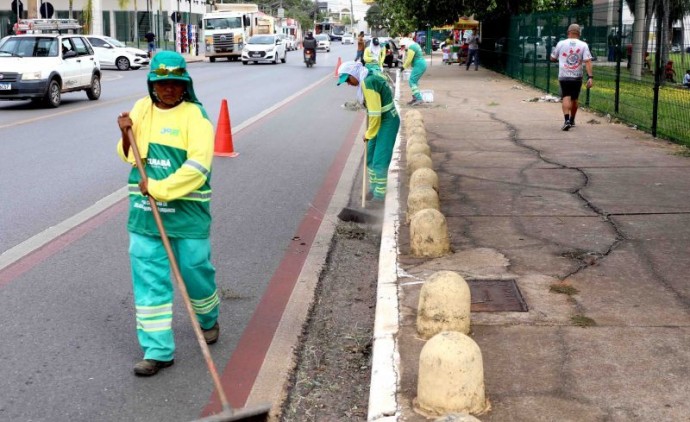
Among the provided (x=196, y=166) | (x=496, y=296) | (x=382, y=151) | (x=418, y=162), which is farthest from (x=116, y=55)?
(x=196, y=166)

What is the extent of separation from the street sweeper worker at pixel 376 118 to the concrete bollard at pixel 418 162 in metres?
0.45

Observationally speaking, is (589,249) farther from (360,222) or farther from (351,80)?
(351,80)

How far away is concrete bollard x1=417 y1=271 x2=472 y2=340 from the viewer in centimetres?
501

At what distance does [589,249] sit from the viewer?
7082 mm

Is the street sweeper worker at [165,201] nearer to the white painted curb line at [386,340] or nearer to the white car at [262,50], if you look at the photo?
the white painted curb line at [386,340]

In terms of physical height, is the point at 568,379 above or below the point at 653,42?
below

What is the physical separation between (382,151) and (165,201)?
4.85m

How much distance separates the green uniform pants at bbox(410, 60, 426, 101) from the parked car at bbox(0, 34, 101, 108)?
7801mm

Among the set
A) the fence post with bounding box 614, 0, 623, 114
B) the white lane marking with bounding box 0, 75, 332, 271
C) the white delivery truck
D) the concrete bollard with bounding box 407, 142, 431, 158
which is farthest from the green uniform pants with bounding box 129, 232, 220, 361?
the white delivery truck

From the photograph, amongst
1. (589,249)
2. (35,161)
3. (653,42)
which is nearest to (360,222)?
(589,249)

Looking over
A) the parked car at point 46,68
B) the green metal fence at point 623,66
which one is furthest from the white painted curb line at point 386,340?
the parked car at point 46,68

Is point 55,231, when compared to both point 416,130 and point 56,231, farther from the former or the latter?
point 416,130

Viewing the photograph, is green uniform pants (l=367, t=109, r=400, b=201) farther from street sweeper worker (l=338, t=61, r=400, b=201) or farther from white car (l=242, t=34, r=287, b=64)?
white car (l=242, t=34, r=287, b=64)

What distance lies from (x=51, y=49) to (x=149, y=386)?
1806cm
